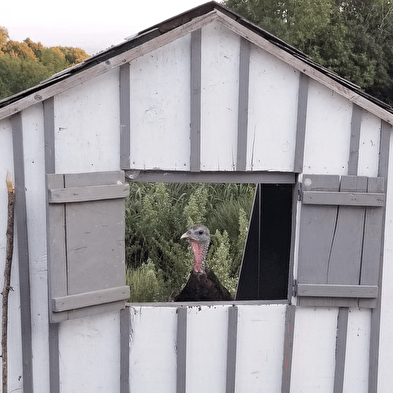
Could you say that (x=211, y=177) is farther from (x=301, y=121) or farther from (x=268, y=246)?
(x=268, y=246)

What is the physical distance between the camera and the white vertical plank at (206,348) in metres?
4.00

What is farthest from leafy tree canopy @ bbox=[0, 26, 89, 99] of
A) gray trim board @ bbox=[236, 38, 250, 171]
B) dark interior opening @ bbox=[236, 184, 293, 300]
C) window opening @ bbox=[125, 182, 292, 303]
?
gray trim board @ bbox=[236, 38, 250, 171]

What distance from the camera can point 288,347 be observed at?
406 centimetres

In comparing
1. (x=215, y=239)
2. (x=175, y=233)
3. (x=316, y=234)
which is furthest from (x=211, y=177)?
(x=175, y=233)

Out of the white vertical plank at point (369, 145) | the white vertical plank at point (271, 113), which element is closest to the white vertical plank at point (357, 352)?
the white vertical plank at point (369, 145)

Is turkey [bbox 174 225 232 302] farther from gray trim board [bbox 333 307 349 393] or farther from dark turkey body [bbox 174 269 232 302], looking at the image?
gray trim board [bbox 333 307 349 393]

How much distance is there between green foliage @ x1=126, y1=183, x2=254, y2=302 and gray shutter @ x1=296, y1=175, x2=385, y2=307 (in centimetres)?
332

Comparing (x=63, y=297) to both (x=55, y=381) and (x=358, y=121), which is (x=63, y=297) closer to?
(x=55, y=381)

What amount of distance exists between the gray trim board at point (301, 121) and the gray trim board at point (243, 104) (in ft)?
1.27

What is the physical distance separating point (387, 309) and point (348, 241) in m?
0.70

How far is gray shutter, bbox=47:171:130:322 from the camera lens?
353cm

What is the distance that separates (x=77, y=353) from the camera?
3928 millimetres

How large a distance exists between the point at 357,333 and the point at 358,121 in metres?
1.69

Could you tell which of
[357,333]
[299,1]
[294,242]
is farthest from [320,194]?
[299,1]
